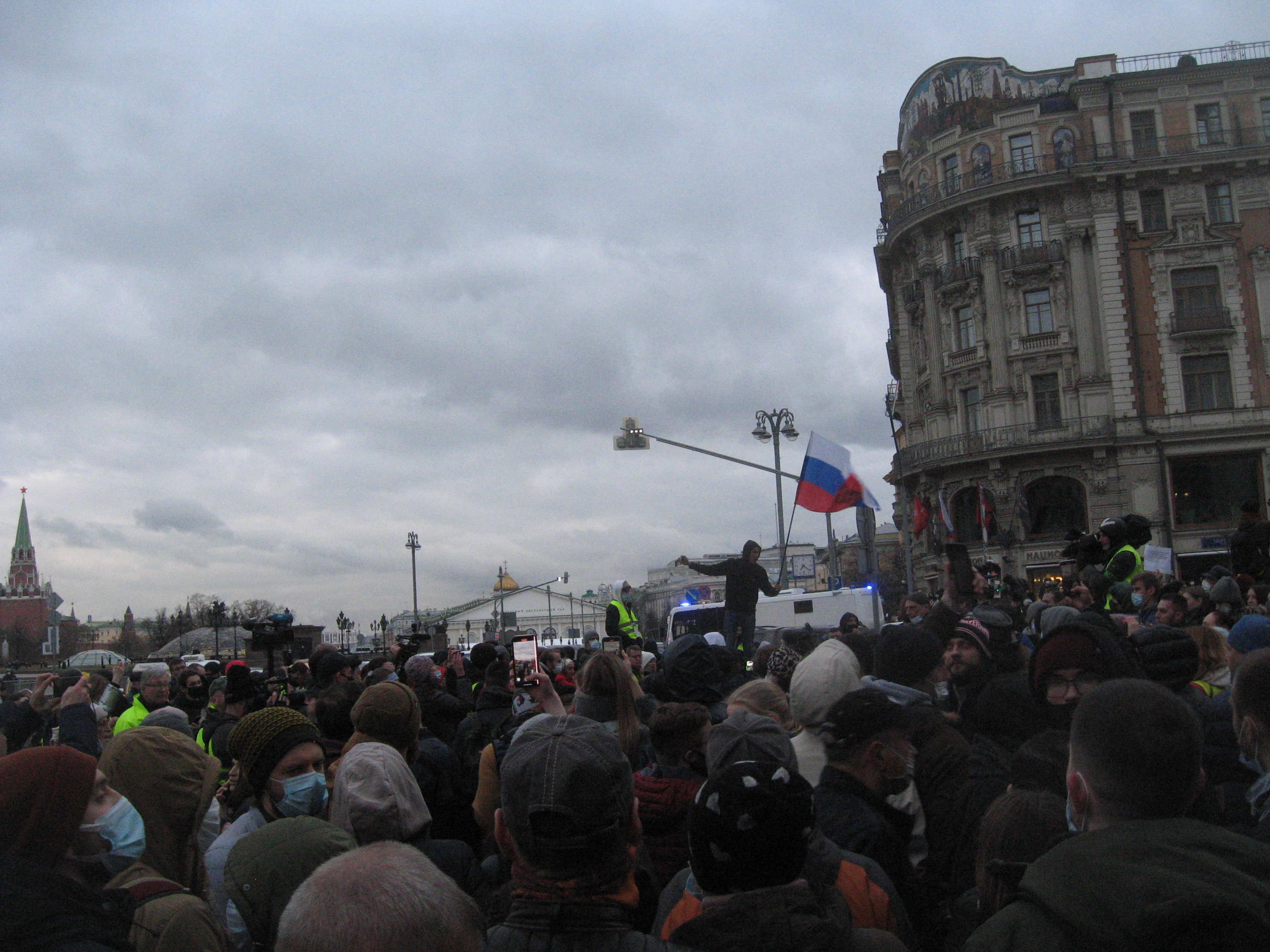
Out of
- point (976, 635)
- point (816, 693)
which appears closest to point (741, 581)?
point (976, 635)

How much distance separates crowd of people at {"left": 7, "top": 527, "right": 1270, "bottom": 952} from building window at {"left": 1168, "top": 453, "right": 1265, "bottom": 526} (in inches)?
1535

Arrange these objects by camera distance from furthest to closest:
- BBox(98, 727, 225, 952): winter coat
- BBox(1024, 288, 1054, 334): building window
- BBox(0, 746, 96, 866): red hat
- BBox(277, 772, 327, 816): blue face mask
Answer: BBox(1024, 288, 1054, 334): building window, BBox(277, 772, 327, 816): blue face mask, BBox(98, 727, 225, 952): winter coat, BBox(0, 746, 96, 866): red hat

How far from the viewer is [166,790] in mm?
3457

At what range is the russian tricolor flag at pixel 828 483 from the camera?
15336 millimetres

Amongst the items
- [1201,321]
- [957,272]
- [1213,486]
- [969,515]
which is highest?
[957,272]

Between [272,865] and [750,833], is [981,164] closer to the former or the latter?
[272,865]

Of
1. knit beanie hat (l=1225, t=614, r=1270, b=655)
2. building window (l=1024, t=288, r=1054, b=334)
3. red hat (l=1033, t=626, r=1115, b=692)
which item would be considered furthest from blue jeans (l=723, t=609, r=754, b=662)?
building window (l=1024, t=288, r=1054, b=334)

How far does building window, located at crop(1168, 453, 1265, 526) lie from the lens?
39125 millimetres

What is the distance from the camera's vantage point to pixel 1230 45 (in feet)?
137

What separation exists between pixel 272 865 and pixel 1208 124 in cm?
4730

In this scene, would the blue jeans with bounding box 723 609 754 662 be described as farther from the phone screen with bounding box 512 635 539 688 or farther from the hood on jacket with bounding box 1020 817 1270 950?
the hood on jacket with bounding box 1020 817 1270 950

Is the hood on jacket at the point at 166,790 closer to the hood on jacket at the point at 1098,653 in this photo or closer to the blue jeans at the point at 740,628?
the hood on jacket at the point at 1098,653

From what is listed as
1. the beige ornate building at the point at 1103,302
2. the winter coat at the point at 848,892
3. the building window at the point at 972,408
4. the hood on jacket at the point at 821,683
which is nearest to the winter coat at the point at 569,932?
the winter coat at the point at 848,892

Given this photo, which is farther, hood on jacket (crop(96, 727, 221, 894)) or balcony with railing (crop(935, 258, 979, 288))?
balcony with railing (crop(935, 258, 979, 288))
